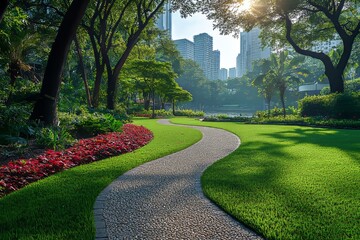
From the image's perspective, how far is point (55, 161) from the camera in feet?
17.9

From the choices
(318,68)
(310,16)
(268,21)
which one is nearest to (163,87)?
(268,21)

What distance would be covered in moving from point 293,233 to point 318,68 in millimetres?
75971

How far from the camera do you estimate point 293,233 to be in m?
2.72

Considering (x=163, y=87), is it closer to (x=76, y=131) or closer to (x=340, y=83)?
(x=340, y=83)

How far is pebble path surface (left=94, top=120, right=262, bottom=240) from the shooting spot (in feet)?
9.33

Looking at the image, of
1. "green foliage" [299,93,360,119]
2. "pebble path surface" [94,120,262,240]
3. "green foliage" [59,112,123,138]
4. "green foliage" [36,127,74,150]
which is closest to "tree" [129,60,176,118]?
"green foliage" [299,93,360,119]

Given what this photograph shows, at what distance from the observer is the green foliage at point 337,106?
16172 millimetres

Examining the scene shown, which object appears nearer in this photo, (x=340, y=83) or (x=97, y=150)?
(x=97, y=150)

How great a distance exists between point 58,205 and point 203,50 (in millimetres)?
121921

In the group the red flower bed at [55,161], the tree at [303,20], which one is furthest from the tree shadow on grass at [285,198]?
the tree at [303,20]

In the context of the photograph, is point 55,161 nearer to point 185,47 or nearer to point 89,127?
point 89,127

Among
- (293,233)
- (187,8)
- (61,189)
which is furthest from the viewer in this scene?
(187,8)

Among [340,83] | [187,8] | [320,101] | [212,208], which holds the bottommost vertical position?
[212,208]

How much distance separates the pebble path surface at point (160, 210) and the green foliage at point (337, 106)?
1459cm
